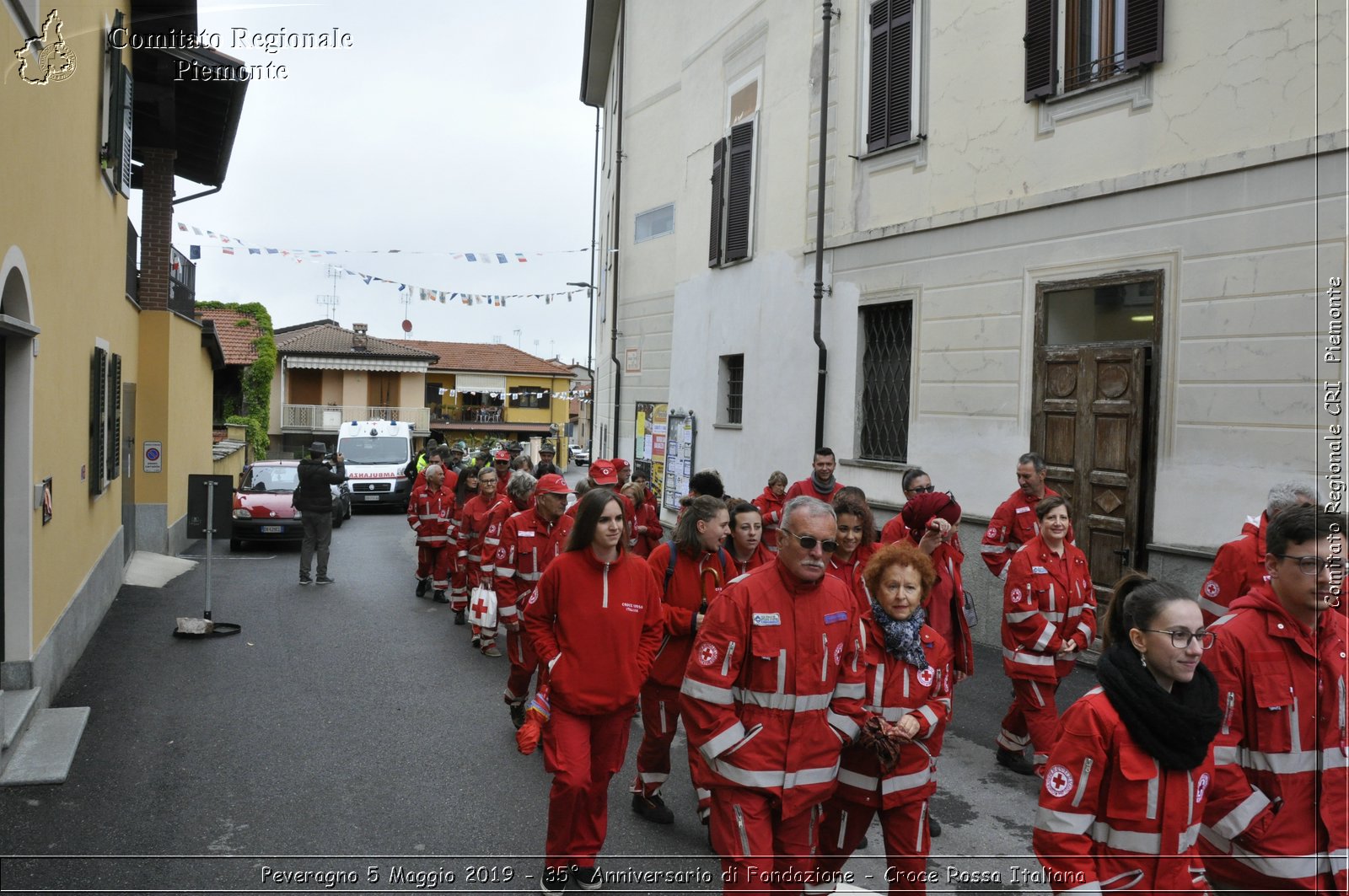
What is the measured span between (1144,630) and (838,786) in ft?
5.39

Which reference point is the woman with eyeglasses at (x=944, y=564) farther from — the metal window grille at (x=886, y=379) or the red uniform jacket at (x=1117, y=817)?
the metal window grille at (x=886, y=379)

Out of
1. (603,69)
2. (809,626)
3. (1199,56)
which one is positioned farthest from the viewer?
(603,69)

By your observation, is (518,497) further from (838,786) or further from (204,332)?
(204,332)

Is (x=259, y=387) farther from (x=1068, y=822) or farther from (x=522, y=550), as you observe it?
(x=1068, y=822)

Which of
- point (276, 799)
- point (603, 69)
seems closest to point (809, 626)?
point (276, 799)

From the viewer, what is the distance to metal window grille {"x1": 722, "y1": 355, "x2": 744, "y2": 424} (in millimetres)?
16672

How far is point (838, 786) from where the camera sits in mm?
4242

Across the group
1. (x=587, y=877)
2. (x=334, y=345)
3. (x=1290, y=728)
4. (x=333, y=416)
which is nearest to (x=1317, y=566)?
(x=1290, y=728)

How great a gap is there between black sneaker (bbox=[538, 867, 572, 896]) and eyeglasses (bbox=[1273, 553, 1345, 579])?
3.35m

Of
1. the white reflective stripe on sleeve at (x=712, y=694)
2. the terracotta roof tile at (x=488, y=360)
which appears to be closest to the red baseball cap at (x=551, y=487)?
the white reflective stripe on sleeve at (x=712, y=694)

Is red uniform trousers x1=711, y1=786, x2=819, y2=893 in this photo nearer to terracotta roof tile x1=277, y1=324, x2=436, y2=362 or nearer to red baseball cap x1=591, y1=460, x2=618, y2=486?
red baseball cap x1=591, y1=460, x2=618, y2=486

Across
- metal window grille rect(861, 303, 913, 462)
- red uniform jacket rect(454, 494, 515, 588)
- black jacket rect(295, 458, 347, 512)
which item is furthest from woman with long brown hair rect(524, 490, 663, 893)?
black jacket rect(295, 458, 347, 512)

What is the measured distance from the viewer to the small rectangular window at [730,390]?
16.7 meters

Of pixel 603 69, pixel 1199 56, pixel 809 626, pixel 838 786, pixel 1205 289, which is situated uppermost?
pixel 603 69
